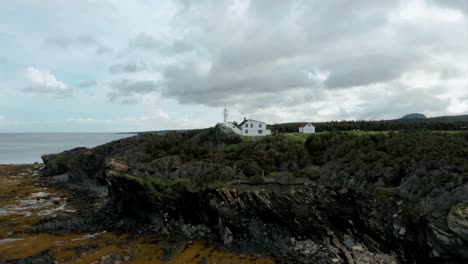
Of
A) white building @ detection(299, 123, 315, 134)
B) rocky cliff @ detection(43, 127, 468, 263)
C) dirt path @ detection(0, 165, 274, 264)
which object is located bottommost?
dirt path @ detection(0, 165, 274, 264)

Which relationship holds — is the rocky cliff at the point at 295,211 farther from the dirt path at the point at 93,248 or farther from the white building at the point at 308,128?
the white building at the point at 308,128

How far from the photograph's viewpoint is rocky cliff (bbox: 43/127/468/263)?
616 inches

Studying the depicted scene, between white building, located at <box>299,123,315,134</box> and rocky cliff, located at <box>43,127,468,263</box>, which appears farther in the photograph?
white building, located at <box>299,123,315,134</box>

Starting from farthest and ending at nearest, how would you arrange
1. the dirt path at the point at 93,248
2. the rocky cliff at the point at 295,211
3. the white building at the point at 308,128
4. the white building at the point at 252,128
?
the white building at the point at 308,128 < the white building at the point at 252,128 < the dirt path at the point at 93,248 < the rocky cliff at the point at 295,211

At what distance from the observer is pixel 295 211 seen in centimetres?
2016

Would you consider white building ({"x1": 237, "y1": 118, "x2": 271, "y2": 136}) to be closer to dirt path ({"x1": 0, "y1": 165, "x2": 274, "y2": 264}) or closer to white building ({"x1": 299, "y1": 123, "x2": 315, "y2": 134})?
white building ({"x1": 299, "y1": 123, "x2": 315, "y2": 134})

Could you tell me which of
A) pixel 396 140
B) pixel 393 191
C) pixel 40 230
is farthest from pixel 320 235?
pixel 40 230

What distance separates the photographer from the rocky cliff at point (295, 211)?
15648 mm

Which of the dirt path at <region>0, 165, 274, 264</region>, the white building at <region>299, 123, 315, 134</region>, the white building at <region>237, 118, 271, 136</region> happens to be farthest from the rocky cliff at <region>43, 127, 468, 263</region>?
the white building at <region>299, 123, 315, 134</region>

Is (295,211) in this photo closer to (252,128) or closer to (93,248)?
(93,248)

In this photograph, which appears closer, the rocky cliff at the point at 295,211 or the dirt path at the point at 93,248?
the rocky cliff at the point at 295,211

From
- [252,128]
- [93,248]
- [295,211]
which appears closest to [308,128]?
[252,128]

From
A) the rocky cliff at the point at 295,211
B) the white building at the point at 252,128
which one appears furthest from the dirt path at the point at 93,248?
the white building at the point at 252,128

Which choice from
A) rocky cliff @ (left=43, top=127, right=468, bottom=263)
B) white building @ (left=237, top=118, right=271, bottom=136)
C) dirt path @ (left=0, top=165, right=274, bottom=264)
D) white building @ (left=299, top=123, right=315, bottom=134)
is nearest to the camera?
rocky cliff @ (left=43, top=127, right=468, bottom=263)
